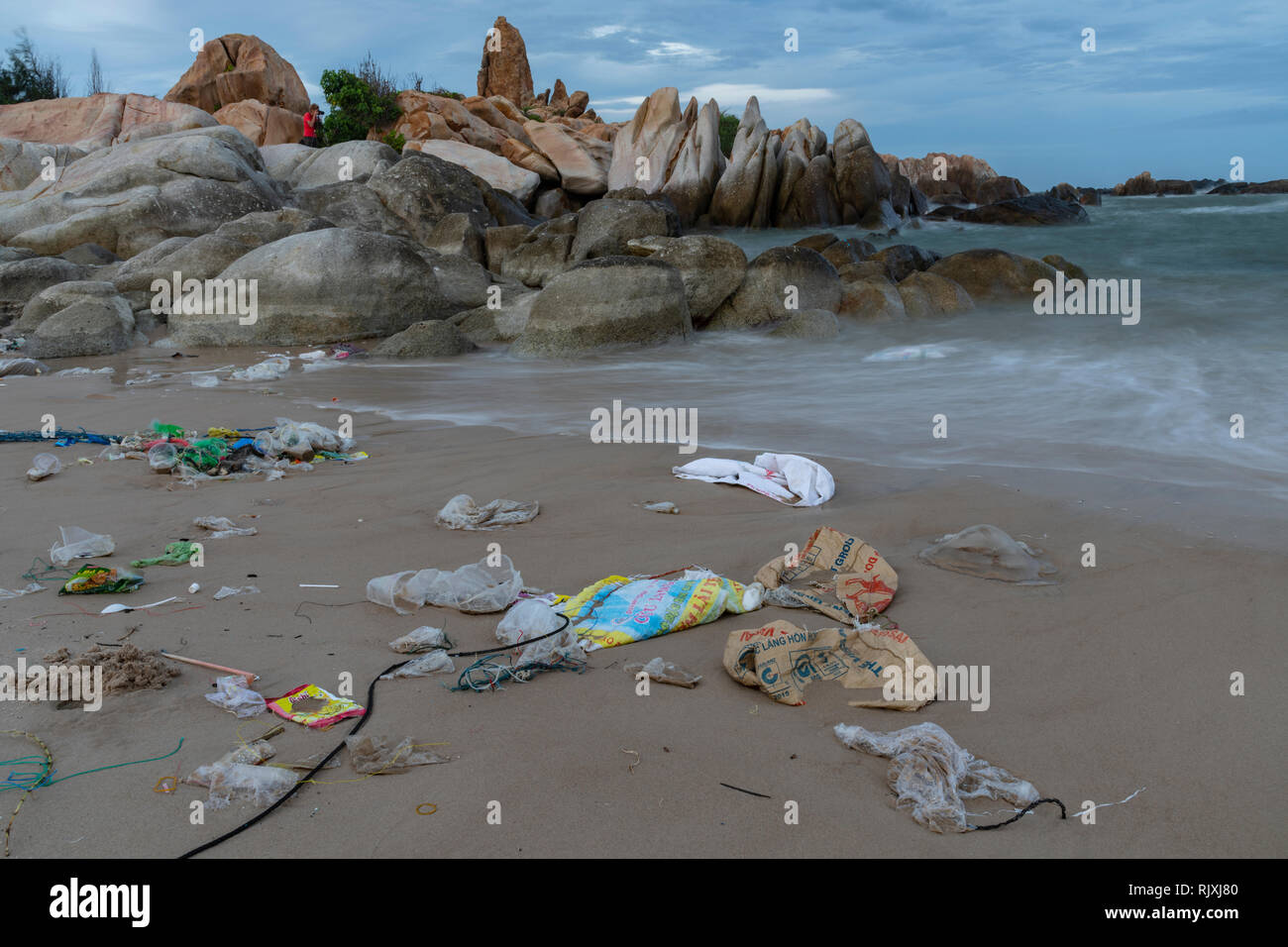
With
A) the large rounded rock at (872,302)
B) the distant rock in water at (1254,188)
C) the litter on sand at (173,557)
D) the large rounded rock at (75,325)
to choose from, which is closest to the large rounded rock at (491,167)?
the large rounded rock at (872,302)

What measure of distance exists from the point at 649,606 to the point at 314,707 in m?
1.37

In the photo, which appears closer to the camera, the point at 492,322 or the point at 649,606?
the point at 649,606

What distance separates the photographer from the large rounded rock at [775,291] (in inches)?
523

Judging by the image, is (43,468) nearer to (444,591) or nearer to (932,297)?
(444,591)

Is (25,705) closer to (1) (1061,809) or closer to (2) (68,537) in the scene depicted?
(2) (68,537)

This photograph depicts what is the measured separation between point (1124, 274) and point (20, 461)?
19922 mm

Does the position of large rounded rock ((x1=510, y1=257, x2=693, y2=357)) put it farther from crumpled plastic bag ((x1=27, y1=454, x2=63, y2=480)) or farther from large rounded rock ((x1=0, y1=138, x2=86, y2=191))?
large rounded rock ((x1=0, y1=138, x2=86, y2=191))

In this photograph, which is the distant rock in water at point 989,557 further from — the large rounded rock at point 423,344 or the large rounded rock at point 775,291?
the large rounded rock at point 775,291

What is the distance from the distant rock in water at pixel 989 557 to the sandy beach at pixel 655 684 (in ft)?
0.35

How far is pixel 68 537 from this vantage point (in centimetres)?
442

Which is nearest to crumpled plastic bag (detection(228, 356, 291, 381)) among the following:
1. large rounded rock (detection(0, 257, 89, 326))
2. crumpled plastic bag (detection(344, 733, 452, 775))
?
large rounded rock (detection(0, 257, 89, 326))

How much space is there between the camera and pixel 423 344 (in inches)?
455

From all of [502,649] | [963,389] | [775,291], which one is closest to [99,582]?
[502,649]

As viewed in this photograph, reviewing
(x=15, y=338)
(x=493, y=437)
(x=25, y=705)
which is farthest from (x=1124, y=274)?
(x=25, y=705)
